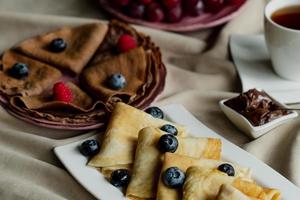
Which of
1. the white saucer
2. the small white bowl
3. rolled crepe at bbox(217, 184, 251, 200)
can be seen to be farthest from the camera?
the white saucer

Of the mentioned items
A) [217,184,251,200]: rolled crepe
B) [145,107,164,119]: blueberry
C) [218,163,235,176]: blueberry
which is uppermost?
[217,184,251,200]: rolled crepe

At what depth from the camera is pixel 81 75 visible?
53.5 inches

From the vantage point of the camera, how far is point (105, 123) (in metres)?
1.20

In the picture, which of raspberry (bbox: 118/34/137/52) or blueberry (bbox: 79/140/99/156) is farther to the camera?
raspberry (bbox: 118/34/137/52)

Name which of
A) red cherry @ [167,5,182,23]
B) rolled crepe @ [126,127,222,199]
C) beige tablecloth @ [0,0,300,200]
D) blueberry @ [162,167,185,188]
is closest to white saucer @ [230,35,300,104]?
beige tablecloth @ [0,0,300,200]

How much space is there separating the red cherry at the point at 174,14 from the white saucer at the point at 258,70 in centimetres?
14

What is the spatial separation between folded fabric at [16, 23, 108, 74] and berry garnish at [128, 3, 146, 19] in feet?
0.28

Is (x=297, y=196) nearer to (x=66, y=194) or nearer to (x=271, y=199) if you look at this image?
(x=271, y=199)

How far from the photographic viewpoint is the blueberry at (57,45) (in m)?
1.40

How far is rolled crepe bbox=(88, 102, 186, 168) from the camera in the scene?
42.8 inches

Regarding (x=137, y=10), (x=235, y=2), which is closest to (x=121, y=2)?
(x=137, y=10)

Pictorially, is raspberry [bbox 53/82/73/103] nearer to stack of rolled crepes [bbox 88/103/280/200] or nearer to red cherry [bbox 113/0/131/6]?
stack of rolled crepes [bbox 88/103/280/200]

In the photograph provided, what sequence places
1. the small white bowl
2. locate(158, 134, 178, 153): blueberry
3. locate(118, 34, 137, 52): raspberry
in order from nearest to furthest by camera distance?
locate(158, 134, 178, 153): blueberry, the small white bowl, locate(118, 34, 137, 52): raspberry

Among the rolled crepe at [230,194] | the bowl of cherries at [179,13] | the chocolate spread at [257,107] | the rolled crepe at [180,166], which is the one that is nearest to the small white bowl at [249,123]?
the chocolate spread at [257,107]
